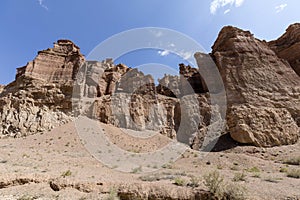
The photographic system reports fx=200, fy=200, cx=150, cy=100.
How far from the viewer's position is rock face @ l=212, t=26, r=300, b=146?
Result: 65.3 feet

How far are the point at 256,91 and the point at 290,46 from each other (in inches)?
511

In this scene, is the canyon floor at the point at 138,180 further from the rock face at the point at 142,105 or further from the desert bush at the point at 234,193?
the rock face at the point at 142,105

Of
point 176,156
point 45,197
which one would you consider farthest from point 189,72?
point 45,197

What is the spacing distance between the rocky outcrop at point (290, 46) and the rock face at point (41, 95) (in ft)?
104

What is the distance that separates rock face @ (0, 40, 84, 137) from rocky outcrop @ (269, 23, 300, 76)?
1251 inches

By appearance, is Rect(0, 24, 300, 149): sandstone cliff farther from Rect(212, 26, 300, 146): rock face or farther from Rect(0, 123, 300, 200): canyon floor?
Rect(0, 123, 300, 200): canyon floor

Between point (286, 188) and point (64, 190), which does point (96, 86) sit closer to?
point (64, 190)

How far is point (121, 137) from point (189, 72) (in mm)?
20983

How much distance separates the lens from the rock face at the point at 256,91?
65.3ft

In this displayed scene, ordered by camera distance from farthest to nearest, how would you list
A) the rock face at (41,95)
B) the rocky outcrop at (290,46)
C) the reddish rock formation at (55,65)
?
Result: the reddish rock formation at (55,65) → the rocky outcrop at (290,46) → the rock face at (41,95)

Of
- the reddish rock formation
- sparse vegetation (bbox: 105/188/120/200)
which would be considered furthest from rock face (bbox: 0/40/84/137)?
sparse vegetation (bbox: 105/188/120/200)

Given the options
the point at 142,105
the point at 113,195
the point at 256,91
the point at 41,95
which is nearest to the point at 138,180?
the point at 113,195

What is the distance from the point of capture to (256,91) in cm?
2398

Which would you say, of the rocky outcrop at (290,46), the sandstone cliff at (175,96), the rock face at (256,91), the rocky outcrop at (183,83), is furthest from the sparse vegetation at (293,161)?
the rocky outcrop at (290,46)
